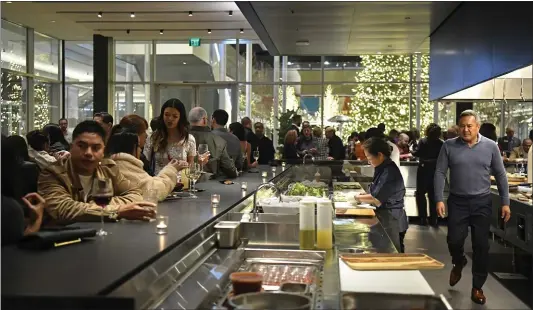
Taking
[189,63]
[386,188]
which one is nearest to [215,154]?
[386,188]

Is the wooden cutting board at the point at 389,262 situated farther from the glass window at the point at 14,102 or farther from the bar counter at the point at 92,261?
the glass window at the point at 14,102

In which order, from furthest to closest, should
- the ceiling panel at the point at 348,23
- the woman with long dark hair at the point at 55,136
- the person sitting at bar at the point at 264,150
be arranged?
the person sitting at bar at the point at 264,150, the ceiling panel at the point at 348,23, the woman with long dark hair at the point at 55,136

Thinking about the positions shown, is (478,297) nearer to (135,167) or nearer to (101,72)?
(135,167)

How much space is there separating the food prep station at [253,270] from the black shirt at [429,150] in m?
5.84

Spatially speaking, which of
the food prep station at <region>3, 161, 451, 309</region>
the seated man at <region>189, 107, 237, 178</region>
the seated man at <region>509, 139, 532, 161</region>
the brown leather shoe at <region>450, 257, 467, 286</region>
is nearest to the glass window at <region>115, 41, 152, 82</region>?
the seated man at <region>509, 139, 532, 161</region>

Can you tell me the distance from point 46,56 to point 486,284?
12259mm

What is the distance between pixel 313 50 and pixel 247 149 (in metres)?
3.68

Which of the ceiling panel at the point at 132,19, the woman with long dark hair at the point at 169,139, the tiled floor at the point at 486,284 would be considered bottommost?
the tiled floor at the point at 486,284

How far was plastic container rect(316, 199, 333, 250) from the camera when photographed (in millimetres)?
2896

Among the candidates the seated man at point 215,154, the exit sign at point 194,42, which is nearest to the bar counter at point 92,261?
the seated man at point 215,154

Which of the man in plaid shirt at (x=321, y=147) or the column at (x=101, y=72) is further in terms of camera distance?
the column at (x=101, y=72)

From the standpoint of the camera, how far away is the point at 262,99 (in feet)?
51.6

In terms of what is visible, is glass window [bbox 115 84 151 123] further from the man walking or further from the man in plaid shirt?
the man walking

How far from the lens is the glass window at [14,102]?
42.2ft
